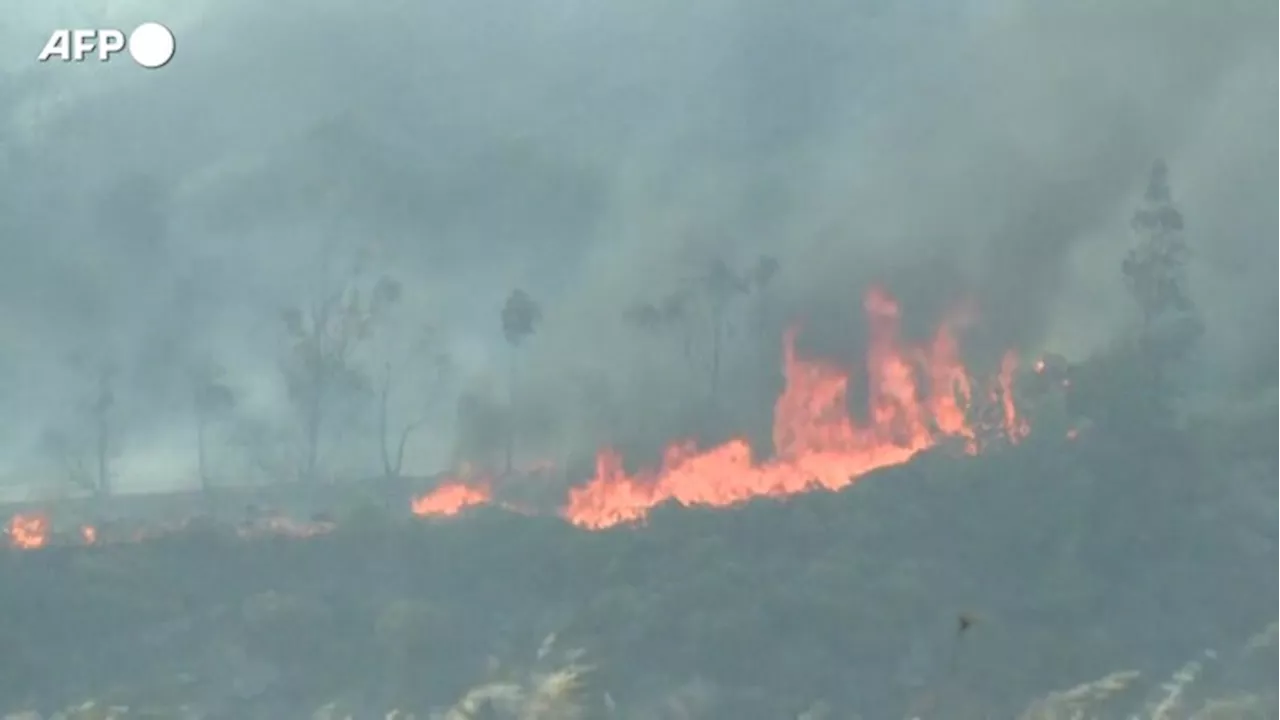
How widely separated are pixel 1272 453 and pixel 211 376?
4.25 m

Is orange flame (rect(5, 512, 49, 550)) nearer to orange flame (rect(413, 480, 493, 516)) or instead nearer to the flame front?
orange flame (rect(413, 480, 493, 516))

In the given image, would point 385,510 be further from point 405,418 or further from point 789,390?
point 789,390

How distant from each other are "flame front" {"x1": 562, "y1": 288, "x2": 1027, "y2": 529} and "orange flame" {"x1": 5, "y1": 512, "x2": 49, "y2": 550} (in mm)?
2108

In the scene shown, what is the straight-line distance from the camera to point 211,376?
292 inches

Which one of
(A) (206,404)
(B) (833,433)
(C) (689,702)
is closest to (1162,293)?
(B) (833,433)

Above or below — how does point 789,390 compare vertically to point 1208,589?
above

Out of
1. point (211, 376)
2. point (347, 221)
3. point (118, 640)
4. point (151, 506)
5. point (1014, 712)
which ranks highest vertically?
point (347, 221)

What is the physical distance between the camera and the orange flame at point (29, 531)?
7430 millimetres

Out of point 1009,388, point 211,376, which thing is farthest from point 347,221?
point 1009,388

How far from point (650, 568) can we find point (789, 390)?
2.95 ft

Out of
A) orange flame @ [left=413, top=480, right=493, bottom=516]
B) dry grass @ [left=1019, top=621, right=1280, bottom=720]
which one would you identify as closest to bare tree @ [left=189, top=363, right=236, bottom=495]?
orange flame @ [left=413, top=480, right=493, bottom=516]

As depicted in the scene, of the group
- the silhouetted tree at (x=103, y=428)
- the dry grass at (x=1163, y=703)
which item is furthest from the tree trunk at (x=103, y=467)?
the dry grass at (x=1163, y=703)

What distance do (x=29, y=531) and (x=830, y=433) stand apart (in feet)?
10.7

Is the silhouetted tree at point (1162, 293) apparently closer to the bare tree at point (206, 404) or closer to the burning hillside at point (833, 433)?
the burning hillside at point (833, 433)
